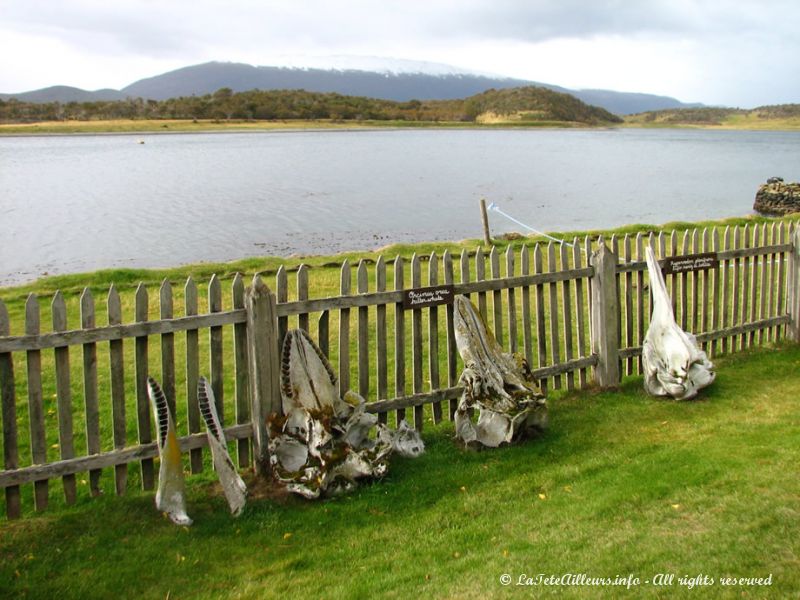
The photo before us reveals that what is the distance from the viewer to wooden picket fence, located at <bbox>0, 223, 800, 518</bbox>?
5.95 metres

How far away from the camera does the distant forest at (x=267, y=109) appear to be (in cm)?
14412

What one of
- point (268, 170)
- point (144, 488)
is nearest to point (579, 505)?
point (144, 488)

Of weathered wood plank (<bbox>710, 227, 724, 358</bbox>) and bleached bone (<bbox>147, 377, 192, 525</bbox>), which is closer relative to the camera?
bleached bone (<bbox>147, 377, 192, 525</bbox>)

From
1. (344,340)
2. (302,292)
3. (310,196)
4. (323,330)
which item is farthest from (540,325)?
(310,196)

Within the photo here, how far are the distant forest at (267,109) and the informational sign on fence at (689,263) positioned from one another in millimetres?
148958

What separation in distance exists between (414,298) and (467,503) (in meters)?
2.21

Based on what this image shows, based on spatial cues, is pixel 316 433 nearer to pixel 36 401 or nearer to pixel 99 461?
pixel 99 461

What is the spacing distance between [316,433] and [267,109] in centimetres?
16000

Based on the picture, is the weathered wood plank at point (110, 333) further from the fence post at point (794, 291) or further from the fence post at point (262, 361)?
the fence post at point (794, 291)

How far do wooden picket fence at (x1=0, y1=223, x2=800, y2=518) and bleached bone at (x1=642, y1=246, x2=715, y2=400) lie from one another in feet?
1.39

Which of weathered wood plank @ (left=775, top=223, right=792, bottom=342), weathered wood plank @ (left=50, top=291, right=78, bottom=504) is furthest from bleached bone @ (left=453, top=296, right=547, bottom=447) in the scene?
weathered wood plank @ (left=775, top=223, right=792, bottom=342)

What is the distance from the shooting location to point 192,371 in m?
6.41

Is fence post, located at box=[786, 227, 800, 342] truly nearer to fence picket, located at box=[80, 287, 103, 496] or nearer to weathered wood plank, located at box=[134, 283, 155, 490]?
weathered wood plank, located at box=[134, 283, 155, 490]

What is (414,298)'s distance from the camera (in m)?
7.57
